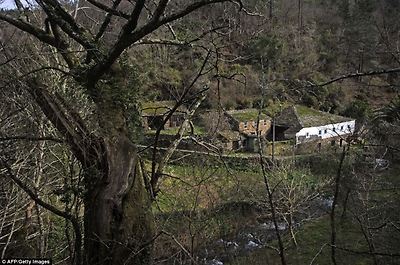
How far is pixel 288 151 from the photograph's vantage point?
85.5ft

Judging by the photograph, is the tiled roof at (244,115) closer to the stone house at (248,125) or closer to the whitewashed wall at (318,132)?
the stone house at (248,125)

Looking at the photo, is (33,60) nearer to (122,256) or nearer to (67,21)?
(67,21)

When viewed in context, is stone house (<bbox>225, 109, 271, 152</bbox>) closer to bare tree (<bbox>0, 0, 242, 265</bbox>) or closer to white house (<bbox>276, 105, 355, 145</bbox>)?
white house (<bbox>276, 105, 355, 145</bbox>)

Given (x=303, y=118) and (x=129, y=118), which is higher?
(x=303, y=118)

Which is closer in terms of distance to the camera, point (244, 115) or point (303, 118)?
→ point (244, 115)

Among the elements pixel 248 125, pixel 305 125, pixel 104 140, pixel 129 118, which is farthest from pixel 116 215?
pixel 305 125

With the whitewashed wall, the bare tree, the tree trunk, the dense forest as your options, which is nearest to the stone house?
the whitewashed wall

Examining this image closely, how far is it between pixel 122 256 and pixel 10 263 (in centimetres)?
91

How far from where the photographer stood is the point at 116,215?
320 centimetres

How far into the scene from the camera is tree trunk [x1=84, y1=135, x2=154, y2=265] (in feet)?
Answer: 10.4

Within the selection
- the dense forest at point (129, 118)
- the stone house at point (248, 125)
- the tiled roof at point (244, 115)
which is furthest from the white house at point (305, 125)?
the dense forest at point (129, 118)

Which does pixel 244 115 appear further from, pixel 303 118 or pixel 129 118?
pixel 129 118

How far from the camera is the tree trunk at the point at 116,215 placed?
317cm

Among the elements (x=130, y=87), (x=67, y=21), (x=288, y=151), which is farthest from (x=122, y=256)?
(x=288, y=151)
